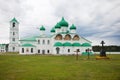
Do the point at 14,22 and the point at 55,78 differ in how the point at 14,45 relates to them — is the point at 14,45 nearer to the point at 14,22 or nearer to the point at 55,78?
the point at 14,22

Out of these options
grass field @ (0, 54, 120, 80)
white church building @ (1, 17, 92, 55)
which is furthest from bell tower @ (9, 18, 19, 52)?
grass field @ (0, 54, 120, 80)

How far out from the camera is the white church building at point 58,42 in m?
64.1

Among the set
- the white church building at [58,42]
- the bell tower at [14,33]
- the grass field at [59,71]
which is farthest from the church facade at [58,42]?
the grass field at [59,71]

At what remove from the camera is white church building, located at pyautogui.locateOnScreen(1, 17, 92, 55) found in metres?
64.1

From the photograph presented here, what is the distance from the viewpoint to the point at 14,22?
8462cm

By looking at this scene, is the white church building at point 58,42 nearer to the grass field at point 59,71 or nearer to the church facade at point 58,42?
the church facade at point 58,42

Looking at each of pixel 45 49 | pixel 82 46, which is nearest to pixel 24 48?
pixel 45 49

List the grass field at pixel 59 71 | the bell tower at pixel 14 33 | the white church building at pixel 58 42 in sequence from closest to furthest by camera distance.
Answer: the grass field at pixel 59 71 → the white church building at pixel 58 42 → the bell tower at pixel 14 33

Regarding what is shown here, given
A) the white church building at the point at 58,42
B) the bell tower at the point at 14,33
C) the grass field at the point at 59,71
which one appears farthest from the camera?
the bell tower at the point at 14,33

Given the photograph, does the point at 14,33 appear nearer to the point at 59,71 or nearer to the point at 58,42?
the point at 58,42

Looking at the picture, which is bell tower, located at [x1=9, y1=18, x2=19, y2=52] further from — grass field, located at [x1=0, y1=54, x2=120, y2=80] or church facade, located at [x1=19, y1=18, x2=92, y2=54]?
grass field, located at [x1=0, y1=54, x2=120, y2=80]

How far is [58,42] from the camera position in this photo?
2525 inches

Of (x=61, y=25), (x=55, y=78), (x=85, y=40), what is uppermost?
(x=61, y=25)

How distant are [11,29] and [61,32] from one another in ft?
87.0
